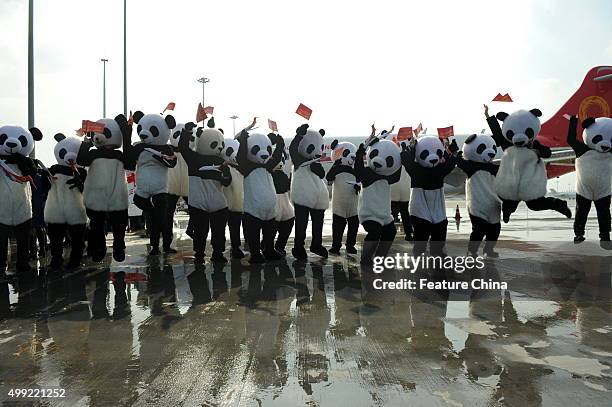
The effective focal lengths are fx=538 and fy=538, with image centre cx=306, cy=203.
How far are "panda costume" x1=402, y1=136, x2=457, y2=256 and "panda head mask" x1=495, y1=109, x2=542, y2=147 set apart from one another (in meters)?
1.00

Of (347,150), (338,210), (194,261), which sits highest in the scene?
(347,150)

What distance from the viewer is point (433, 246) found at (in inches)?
331

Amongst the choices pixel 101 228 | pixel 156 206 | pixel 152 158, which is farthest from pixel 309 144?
pixel 101 228

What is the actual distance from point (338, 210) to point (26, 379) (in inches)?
257

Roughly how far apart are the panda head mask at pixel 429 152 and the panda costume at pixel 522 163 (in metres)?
1.07

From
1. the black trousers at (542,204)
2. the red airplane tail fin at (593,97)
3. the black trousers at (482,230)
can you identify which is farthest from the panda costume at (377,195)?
the red airplane tail fin at (593,97)

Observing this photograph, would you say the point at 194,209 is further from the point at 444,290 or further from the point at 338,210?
the point at 444,290

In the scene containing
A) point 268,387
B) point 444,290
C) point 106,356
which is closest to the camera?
point 268,387

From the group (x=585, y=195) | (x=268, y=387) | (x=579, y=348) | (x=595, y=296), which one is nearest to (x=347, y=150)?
(x=585, y=195)

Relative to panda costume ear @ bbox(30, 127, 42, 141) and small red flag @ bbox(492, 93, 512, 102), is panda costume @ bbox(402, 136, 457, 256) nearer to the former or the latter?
small red flag @ bbox(492, 93, 512, 102)

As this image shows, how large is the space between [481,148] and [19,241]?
7.17 metres

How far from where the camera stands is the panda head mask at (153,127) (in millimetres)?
8430

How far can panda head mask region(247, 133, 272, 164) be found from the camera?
809cm

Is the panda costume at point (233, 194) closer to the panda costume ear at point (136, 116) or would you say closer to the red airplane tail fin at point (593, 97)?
the panda costume ear at point (136, 116)
